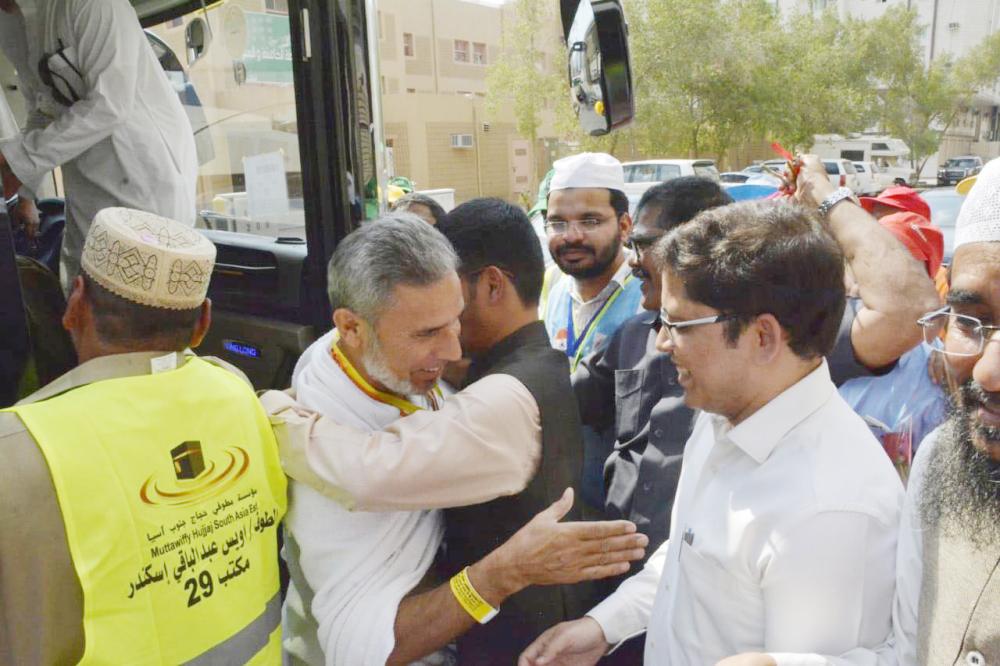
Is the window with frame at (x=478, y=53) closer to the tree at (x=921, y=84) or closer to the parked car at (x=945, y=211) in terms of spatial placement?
the tree at (x=921, y=84)

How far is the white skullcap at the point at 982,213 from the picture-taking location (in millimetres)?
1229

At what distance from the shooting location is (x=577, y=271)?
10.6 feet

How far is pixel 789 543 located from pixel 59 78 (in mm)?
2737

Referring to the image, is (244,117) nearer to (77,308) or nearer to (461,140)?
(77,308)

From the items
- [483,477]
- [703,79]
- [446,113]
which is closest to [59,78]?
[483,477]

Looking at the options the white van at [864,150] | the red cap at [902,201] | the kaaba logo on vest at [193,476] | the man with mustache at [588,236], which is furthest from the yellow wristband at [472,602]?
the white van at [864,150]

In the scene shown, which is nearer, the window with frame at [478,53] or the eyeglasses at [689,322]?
the eyeglasses at [689,322]

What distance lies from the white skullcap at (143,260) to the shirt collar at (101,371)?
0.11 m

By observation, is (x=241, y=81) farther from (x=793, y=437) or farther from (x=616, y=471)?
(x=793, y=437)

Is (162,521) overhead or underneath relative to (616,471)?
overhead

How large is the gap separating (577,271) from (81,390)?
7.09ft

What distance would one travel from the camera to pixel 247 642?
158cm

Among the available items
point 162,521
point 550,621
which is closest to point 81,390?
point 162,521

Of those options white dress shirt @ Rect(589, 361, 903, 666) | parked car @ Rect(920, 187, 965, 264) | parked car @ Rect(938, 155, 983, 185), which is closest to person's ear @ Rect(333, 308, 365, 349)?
white dress shirt @ Rect(589, 361, 903, 666)
